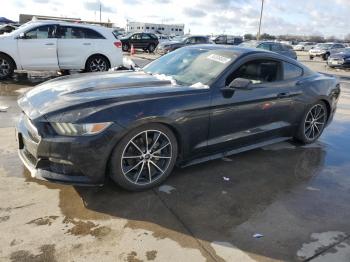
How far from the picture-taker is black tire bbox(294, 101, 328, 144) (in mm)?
5582

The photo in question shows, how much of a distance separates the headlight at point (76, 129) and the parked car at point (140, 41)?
26.8m

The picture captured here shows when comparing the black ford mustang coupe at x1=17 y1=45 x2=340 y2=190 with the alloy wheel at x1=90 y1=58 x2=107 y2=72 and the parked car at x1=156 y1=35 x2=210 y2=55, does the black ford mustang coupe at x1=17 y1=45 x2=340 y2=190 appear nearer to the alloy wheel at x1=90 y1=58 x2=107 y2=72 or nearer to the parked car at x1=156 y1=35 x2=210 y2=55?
the alloy wheel at x1=90 y1=58 x2=107 y2=72

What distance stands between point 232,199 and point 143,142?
3.60 feet

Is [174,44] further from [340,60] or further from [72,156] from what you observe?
[72,156]

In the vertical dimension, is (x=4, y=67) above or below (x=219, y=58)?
below

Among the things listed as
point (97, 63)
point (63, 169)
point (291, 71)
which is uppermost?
point (291, 71)

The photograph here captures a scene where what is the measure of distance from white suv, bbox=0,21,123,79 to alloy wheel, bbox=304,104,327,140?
722 cm

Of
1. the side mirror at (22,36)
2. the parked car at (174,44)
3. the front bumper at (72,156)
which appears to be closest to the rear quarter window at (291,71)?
the front bumper at (72,156)

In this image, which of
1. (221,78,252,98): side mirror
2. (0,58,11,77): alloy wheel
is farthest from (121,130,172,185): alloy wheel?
(0,58,11,77): alloy wheel

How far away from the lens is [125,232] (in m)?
3.21

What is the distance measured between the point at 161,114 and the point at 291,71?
2.45 meters

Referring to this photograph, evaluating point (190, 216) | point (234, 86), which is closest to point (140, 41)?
point (234, 86)

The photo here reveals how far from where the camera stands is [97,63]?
37.4 feet

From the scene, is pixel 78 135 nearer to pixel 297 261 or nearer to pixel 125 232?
pixel 125 232
